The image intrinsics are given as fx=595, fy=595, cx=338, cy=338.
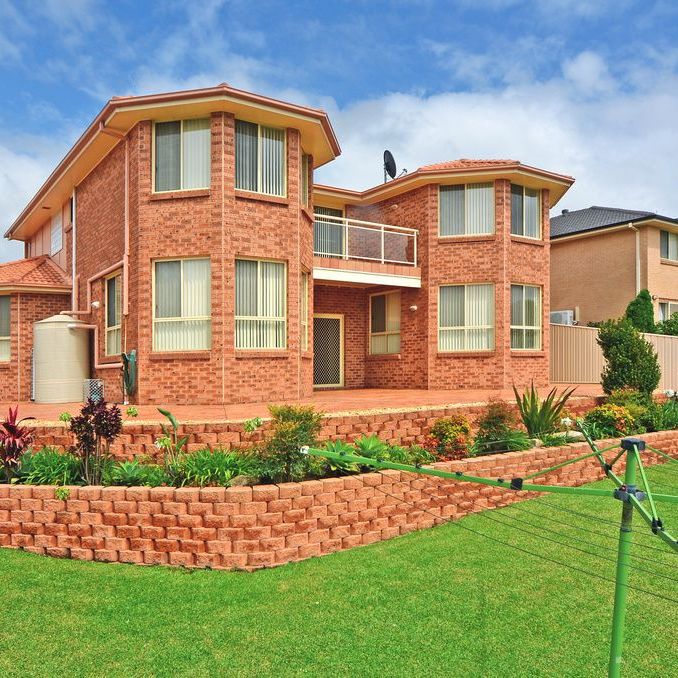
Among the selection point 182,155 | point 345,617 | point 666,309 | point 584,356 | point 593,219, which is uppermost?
point 593,219

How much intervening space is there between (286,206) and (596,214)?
1939cm

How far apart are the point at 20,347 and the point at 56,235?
4.30 m

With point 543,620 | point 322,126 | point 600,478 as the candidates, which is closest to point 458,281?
point 322,126

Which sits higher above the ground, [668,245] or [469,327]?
[668,245]

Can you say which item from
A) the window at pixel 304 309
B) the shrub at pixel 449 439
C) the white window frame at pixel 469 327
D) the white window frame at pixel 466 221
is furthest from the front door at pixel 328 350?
the shrub at pixel 449 439

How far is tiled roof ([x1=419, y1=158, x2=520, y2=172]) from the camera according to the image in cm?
1567

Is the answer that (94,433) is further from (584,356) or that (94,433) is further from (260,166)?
(584,356)

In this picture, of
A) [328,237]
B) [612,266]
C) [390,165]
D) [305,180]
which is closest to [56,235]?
[328,237]

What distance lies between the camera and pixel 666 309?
22109mm

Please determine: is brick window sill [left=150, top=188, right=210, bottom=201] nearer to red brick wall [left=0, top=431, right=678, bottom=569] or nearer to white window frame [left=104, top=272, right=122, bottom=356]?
white window frame [left=104, top=272, right=122, bottom=356]

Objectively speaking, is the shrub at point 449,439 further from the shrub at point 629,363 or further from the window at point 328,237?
the window at point 328,237

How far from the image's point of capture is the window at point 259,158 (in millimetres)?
11641

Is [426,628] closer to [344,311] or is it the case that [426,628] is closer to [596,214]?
[344,311]

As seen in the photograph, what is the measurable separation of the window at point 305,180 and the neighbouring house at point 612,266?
14110 mm
